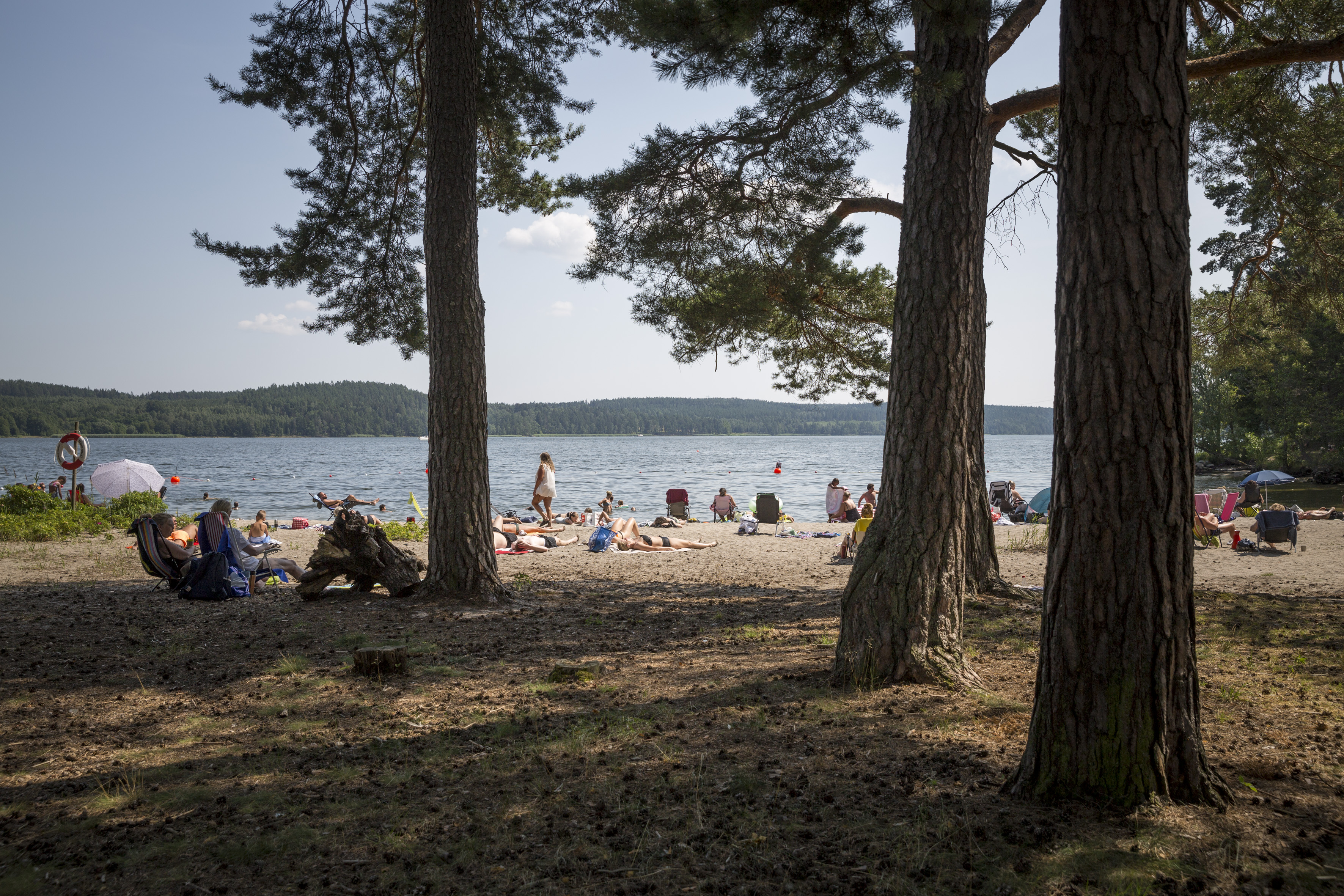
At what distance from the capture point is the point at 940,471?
4.35 metres

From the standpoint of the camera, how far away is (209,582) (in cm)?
715

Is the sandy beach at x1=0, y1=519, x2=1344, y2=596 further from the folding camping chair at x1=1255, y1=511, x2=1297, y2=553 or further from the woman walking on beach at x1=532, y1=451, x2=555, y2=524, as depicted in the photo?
the woman walking on beach at x1=532, y1=451, x2=555, y2=524

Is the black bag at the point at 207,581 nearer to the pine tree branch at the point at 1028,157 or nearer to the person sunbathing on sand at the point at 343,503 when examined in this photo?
the person sunbathing on sand at the point at 343,503

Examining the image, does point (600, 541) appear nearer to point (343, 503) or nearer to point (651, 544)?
point (651, 544)

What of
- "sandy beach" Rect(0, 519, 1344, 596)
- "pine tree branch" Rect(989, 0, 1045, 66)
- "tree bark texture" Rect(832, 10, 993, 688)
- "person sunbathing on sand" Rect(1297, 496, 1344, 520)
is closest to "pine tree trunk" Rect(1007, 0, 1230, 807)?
"tree bark texture" Rect(832, 10, 993, 688)

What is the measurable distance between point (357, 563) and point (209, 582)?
1.45m

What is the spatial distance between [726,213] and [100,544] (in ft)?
34.7

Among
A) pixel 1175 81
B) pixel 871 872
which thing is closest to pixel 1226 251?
pixel 1175 81

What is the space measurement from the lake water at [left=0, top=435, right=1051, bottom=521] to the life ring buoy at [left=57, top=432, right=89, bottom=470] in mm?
8946

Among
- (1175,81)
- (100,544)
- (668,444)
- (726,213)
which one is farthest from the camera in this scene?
(668,444)

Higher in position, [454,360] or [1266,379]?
[1266,379]

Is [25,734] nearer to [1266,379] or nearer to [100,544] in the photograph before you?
[100,544]

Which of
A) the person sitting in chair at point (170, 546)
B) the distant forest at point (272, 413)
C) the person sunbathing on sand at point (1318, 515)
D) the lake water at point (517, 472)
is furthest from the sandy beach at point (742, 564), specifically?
the distant forest at point (272, 413)

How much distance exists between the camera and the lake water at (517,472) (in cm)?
3017
